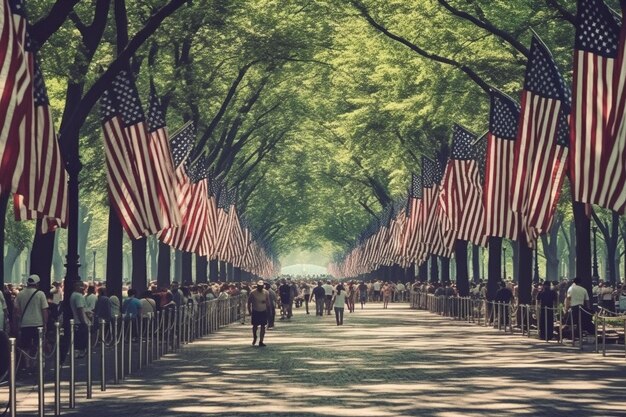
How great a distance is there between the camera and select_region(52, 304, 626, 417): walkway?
19.0 metres

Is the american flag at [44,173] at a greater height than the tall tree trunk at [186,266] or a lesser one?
greater

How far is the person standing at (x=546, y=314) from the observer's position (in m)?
38.7

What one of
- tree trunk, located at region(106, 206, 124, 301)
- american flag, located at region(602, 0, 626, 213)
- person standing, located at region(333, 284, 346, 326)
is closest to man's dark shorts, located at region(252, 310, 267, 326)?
tree trunk, located at region(106, 206, 124, 301)

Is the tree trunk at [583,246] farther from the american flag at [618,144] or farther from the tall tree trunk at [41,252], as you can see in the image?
the tall tree trunk at [41,252]

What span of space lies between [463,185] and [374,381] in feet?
74.6

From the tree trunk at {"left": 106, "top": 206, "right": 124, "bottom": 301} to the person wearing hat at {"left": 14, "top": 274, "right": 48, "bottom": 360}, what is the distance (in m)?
13.6

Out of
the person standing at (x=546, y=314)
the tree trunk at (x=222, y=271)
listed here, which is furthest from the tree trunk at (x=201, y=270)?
the person standing at (x=546, y=314)

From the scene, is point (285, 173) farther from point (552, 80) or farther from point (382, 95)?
point (552, 80)

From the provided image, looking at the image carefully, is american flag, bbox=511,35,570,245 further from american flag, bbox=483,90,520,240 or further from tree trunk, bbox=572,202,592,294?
tree trunk, bbox=572,202,592,294

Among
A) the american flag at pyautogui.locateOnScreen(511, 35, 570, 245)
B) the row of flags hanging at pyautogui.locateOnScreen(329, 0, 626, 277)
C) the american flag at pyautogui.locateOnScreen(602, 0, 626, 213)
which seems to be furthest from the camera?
the american flag at pyautogui.locateOnScreen(511, 35, 570, 245)

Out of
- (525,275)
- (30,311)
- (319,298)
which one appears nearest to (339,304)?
(525,275)

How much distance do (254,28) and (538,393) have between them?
31071mm

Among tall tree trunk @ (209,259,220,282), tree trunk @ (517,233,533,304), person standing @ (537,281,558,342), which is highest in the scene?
tall tree trunk @ (209,259,220,282)

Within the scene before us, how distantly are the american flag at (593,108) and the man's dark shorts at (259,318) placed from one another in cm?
1350
